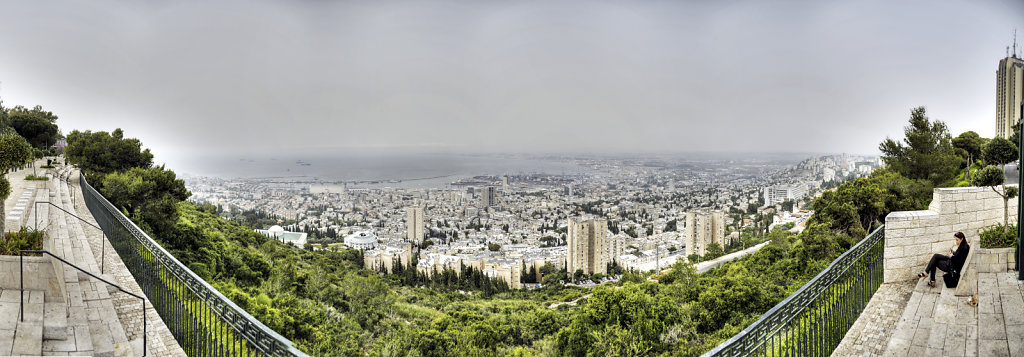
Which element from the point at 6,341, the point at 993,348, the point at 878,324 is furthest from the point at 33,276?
the point at 878,324

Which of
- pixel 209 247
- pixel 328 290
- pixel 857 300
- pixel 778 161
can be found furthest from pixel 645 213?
pixel 857 300

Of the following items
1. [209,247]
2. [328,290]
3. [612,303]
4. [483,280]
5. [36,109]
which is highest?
[36,109]

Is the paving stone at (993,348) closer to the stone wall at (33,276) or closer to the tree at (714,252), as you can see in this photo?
the stone wall at (33,276)

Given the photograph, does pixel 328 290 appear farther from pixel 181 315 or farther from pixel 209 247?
pixel 181 315

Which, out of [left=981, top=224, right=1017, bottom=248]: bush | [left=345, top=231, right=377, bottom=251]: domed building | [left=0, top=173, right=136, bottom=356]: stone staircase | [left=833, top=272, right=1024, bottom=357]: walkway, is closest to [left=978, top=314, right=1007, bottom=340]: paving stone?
[left=833, top=272, right=1024, bottom=357]: walkway

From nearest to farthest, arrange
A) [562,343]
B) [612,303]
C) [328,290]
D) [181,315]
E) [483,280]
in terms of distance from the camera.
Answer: [181,315], [612,303], [562,343], [328,290], [483,280]

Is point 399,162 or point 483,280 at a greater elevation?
point 399,162
